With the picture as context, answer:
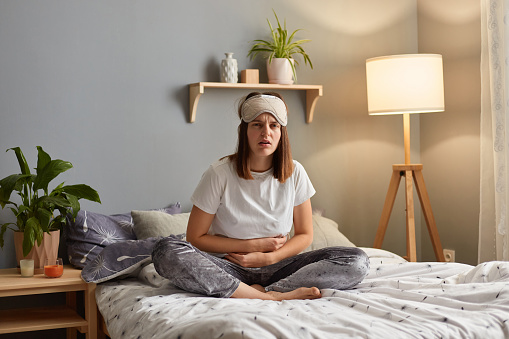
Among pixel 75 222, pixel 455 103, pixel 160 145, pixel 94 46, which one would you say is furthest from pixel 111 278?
pixel 455 103

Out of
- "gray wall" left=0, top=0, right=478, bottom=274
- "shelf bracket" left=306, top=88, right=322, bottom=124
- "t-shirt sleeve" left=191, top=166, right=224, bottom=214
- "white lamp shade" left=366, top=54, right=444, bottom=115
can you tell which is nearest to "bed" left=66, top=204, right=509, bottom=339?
"t-shirt sleeve" left=191, top=166, right=224, bottom=214

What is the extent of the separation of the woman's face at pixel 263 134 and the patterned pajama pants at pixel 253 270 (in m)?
0.44

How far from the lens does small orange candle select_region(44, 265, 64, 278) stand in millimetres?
2725

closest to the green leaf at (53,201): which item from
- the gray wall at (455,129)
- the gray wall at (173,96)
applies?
the gray wall at (173,96)

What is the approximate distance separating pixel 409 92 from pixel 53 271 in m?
2.04

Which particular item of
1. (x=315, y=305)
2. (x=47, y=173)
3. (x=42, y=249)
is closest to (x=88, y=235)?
(x=42, y=249)

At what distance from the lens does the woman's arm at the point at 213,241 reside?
252cm

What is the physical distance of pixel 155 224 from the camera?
9.98 feet

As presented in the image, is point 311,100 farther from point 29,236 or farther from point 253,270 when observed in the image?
point 29,236

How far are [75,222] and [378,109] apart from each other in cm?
173

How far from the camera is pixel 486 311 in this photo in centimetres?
198

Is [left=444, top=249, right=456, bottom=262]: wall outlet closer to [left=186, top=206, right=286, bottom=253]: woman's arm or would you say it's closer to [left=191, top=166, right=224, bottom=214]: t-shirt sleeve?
[left=186, top=206, right=286, bottom=253]: woman's arm

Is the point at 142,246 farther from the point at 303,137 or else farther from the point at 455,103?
the point at 455,103

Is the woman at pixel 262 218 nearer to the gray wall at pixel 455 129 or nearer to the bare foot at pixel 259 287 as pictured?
the bare foot at pixel 259 287
